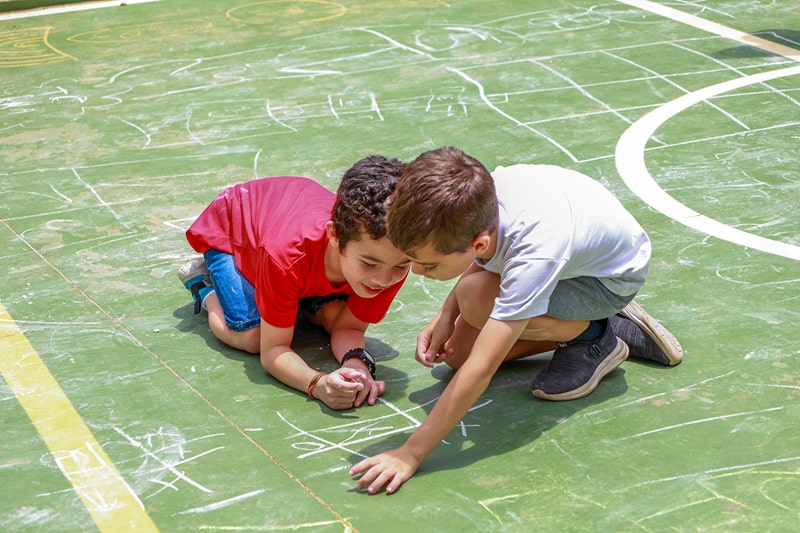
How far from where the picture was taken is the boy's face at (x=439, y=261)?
7.73ft

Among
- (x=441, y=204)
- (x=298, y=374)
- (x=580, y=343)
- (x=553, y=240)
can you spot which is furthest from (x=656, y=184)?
(x=441, y=204)

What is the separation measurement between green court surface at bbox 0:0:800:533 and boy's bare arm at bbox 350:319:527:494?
7cm

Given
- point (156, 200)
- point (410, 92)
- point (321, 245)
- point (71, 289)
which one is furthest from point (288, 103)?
point (321, 245)

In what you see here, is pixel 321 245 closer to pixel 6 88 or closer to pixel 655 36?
pixel 6 88

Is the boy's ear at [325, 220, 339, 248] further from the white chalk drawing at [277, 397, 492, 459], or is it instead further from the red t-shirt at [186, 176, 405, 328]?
the white chalk drawing at [277, 397, 492, 459]

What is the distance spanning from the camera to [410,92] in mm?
5539

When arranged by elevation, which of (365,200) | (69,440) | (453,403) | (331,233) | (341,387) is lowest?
(69,440)

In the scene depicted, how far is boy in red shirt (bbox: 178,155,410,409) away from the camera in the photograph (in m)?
2.63

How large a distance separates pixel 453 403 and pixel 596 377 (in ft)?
1.85

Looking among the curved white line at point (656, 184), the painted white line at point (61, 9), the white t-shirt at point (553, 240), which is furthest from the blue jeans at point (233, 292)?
the painted white line at point (61, 9)

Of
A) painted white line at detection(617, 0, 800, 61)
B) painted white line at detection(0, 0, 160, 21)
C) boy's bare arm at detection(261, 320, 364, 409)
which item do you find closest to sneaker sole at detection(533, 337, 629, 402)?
boy's bare arm at detection(261, 320, 364, 409)

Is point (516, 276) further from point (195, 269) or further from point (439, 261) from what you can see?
point (195, 269)

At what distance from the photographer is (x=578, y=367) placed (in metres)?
2.75

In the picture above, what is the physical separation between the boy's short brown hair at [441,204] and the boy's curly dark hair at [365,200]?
0.18 m
